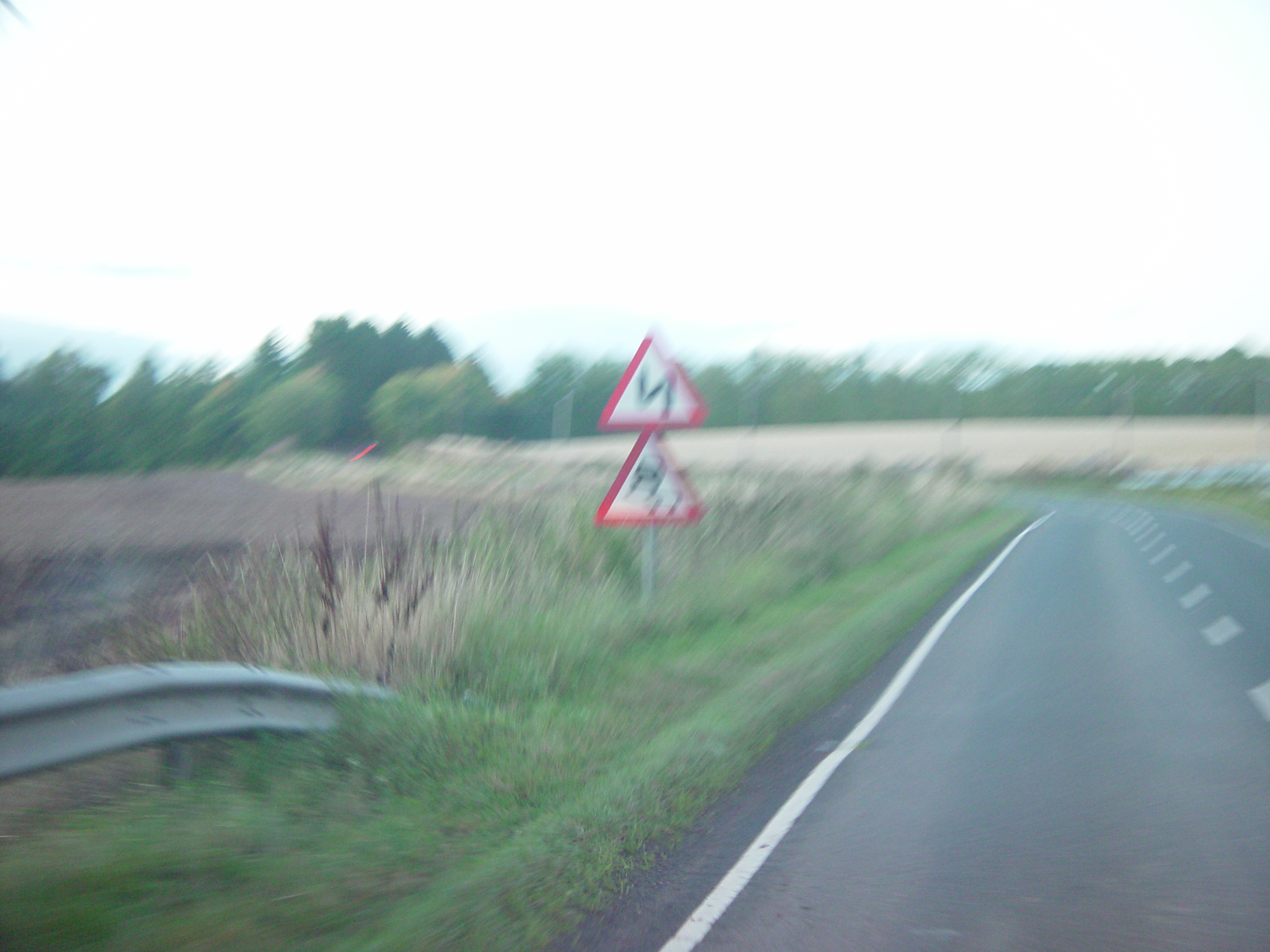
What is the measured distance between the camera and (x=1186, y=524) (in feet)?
97.0

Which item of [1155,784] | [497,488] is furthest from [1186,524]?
[1155,784]

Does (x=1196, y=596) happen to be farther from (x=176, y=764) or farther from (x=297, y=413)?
(x=176, y=764)

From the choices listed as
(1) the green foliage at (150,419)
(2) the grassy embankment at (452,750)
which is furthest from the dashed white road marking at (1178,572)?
(1) the green foliage at (150,419)

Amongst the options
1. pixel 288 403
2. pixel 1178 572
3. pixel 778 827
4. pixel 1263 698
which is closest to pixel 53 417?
pixel 288 403

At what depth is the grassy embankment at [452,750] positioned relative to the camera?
140 inches

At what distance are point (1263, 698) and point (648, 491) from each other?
5338 millimetres

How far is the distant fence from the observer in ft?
11.5

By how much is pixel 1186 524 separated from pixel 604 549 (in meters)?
26.1

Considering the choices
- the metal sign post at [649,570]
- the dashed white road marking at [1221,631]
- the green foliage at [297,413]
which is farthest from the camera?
the dashed white road marking at [1221,631]

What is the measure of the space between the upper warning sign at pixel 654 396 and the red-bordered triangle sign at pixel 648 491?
0.24 meters

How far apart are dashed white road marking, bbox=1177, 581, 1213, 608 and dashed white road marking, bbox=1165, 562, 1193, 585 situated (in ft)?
2.05

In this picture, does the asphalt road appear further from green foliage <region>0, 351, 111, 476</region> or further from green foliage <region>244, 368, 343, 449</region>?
green foliage <region>244, 368, 343, 449</region>

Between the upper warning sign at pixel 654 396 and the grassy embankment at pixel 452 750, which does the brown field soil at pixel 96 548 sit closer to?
the grassy embankment at pixel 452 750

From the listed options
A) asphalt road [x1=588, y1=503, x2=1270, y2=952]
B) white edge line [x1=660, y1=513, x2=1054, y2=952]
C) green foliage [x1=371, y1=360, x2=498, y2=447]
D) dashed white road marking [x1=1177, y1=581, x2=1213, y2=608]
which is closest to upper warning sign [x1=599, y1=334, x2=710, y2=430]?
green foliage [x1=371, y1=360, x2=498, y2=447]
